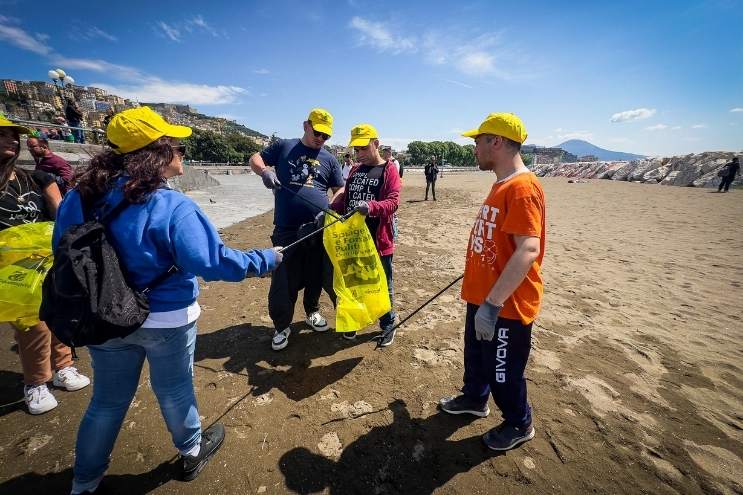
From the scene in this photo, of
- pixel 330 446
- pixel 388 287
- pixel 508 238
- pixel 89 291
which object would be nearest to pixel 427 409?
pixel 330 446

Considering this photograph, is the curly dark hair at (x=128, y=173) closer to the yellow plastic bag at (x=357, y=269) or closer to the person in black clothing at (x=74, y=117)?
the yellow plastic bag at (x=357, y=269)

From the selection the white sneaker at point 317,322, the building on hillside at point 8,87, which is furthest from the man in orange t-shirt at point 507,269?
the building on hillside at point 8,87

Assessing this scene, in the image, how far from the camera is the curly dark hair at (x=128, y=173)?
153 centimetres

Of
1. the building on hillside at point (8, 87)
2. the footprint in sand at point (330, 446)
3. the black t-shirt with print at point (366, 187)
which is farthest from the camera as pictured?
the building on hillside at point (8, 87)

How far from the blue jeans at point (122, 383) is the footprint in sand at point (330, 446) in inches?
42.0

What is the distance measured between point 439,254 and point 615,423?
16.2ft

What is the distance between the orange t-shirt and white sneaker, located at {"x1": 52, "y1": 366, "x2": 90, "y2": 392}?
144 inches

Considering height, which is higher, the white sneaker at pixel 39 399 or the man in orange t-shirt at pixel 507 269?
the man in orange t-shirt at pixel 507 269

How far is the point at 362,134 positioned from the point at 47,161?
4.31 metres

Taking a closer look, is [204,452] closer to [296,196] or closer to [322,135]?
[296,196]

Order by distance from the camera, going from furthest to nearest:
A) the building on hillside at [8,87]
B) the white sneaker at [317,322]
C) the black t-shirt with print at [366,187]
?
1. the building on hillside at [8,87]
2. the white sneaker at [317,322]
3. the black t-shirt with print at [366,187]

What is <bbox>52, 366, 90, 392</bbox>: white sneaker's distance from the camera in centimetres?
289

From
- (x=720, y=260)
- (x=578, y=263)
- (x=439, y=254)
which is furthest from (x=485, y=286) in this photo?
→ (x=720, y=260)

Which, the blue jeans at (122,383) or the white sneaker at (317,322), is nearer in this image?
the blue jeans at (122,383)
